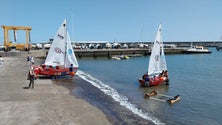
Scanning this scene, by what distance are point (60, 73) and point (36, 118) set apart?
53.9ft

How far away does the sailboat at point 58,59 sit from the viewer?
28.9 metres

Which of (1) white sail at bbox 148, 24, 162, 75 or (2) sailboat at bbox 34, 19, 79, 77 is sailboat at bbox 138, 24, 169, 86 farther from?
(2) sailboat at bbox 34, 19, 79, 77

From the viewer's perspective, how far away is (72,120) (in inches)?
531

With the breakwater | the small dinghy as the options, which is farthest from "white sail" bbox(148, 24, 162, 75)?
the breakwater

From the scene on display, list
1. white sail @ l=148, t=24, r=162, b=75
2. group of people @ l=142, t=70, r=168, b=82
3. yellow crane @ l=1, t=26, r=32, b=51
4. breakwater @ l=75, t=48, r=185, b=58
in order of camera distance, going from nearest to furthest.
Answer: group of people @ l=142, t=70, r=168, b=82
white sail @ l=148, t=24, r=162, b=75
yellow crane @ l=1, t=26, r=32, b=51
breakwater @ l=75, t=48, r=185, b=58

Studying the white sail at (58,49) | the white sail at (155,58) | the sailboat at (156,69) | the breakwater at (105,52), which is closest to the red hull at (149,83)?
the sailboat at (156,69)

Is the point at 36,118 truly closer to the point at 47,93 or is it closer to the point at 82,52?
the point at 47,93

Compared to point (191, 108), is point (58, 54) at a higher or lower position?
higher

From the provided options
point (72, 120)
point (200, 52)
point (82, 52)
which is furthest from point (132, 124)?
point (200, 52)

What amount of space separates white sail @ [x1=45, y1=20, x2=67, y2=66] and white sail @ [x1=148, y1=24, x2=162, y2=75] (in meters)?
10.1

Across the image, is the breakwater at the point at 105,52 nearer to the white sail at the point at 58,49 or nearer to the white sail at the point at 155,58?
the white sail at the point at 58,49

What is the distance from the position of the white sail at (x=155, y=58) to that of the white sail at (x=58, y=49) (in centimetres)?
1007

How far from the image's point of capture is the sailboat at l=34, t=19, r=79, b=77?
2889 centimetres

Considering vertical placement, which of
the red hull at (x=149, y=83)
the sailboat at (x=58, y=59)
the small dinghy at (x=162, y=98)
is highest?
the sailboat at (x=58, y=59)
